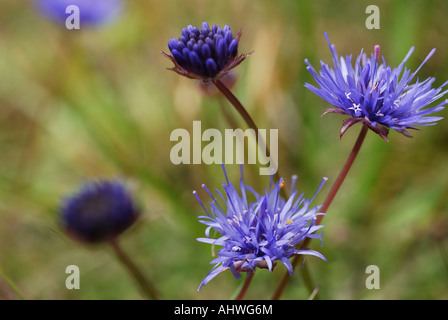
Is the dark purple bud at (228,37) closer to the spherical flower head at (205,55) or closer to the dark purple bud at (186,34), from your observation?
the spherical flower head at (205,55)

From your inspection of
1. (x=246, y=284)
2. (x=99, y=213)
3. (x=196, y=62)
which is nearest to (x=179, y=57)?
(x=196, y=62)

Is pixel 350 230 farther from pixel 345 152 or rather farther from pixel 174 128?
pixel 174 128

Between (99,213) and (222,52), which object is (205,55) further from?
(99,213)

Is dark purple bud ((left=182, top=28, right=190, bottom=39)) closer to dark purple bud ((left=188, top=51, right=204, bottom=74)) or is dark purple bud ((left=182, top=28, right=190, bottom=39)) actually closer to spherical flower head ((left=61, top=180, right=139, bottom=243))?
dark purple bud ((left=188, top=51, right=204, bottom=74))

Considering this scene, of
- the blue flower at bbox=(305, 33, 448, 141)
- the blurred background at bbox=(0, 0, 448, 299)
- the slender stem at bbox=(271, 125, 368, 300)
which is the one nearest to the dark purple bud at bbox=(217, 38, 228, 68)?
the blue flower at bbox=(305, 33, 448, 141)

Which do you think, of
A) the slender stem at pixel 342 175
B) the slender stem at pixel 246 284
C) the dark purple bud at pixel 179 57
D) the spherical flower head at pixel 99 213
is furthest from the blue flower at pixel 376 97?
the spherical flower head at pixel 99 213

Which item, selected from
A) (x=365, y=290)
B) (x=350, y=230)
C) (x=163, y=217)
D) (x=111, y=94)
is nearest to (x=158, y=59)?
(x=111, y=94)
